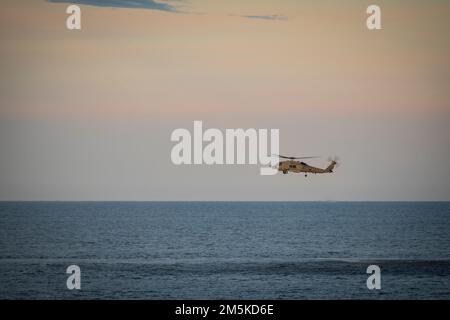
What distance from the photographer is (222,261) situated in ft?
296

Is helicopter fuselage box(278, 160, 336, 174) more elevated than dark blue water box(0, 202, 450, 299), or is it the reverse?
helicopter fuselage box(278, 160, 336, 174)

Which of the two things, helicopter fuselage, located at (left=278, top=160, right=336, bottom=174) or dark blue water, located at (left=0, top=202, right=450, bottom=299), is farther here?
helicopter fuselage, located at (left=278, top=160, right=336, bottom=174)

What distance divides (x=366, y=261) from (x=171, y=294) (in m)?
36.8

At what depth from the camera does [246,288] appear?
224ft

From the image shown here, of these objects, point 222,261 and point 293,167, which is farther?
point 222,261

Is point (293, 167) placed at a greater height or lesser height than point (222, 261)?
greater

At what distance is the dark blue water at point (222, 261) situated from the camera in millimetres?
67125

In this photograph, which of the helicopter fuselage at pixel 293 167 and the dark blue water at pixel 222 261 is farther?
the helicopter fuselage at pixel 293 167

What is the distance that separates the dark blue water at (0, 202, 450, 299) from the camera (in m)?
67.1

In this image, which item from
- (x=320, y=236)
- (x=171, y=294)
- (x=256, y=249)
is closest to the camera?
(x=171, y=294)

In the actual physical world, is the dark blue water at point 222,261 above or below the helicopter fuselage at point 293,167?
below
